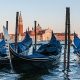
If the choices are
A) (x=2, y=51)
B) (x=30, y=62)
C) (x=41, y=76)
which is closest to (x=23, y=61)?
(x=30, y=62)

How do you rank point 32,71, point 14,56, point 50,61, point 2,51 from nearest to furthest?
point 14,56 → point 32,71 → point 50,61 → point 2,51

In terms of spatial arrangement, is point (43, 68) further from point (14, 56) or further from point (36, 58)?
point (14, 56)

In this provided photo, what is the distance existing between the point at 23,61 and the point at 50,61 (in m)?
2.82

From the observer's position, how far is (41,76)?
1909 centimetres

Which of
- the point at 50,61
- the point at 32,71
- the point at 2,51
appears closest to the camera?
the point at 32,71

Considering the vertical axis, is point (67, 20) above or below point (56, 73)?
above

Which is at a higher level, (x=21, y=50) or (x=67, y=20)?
(x=67, y=20)

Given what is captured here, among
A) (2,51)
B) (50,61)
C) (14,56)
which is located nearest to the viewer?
(14,56)

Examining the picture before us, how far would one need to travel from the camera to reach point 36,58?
60.7ft

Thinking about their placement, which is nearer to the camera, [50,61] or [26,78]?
[26,78]

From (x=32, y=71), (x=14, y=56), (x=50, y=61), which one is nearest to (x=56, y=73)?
(x=50, y=61)

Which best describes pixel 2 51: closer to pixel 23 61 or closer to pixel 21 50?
pixel 21 50

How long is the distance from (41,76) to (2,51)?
5.65 metres

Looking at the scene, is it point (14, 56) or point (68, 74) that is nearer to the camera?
point (14, 56)
